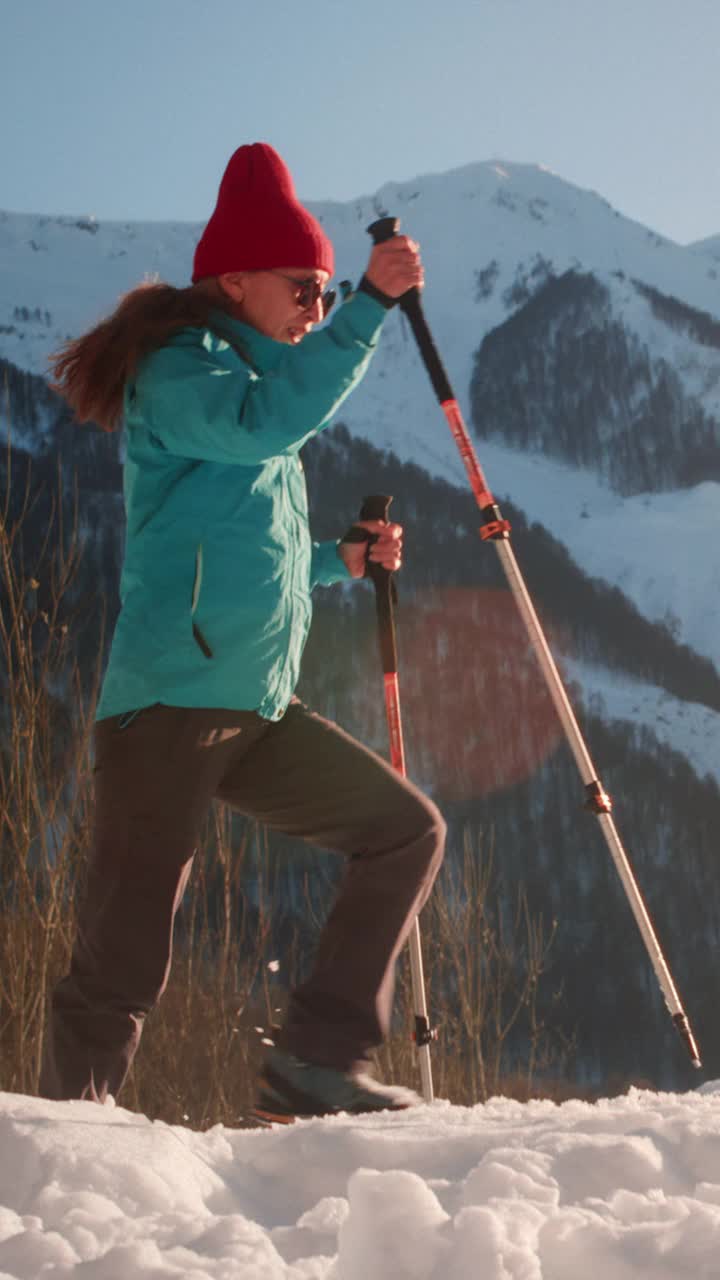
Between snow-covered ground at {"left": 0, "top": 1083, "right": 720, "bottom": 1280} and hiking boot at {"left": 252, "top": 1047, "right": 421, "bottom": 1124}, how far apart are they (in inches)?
25.6

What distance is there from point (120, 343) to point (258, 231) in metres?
0.38

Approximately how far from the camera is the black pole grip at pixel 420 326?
2.53 m

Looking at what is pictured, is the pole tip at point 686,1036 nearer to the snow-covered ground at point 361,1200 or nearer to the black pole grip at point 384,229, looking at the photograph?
the snow-covered ground at point 361,1200

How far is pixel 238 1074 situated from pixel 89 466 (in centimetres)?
7646

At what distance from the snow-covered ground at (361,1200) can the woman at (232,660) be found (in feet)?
1.78

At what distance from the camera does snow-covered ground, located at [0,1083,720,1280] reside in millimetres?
1225

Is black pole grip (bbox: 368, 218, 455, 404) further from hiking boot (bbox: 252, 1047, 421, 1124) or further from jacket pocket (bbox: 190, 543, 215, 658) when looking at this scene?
hiking boot (bbox: 252, 1047, 421, 1124)

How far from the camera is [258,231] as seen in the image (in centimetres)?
247

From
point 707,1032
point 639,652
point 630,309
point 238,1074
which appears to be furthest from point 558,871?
point 630,309

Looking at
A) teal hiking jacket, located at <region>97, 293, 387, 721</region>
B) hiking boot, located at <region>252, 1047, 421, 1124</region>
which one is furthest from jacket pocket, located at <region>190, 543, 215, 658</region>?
hiking boot, located at <region>252, 1047, 421, 1124</region>

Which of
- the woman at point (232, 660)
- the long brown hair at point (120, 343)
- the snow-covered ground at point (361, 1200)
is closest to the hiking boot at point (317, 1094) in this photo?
the woman at point (232, 660)

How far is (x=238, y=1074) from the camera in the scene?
9.00 meters

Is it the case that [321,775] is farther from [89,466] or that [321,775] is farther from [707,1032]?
[89,466]

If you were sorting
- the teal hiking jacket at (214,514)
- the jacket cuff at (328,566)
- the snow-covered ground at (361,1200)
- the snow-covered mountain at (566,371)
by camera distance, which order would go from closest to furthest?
the snow-covered ground at (361,1200) → the teal hiking jacket at (214,514) → the jacket cuff at (328,566) → the snow-covered mountain at (566,371)
